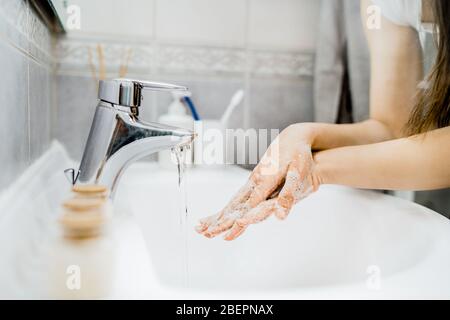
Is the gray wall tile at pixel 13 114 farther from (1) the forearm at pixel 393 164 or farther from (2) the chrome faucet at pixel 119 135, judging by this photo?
(1) the forearm at pixel 393 164

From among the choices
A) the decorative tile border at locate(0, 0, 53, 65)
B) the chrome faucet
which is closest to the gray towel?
the chrome faucet

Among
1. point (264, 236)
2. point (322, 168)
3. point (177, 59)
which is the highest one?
point (177, 59)

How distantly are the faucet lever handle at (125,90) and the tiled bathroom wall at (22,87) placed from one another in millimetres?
112

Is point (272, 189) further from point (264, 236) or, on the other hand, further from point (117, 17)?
point (117, 17)

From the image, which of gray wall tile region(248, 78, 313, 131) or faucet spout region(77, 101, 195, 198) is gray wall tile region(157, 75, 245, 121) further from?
faucet spout region(77, 101, 195, 198)

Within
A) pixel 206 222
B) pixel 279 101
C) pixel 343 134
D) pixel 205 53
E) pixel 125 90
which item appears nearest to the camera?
pixel 125 90

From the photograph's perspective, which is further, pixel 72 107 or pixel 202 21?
pixel 202 21

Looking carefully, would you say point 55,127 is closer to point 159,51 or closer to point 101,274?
point 159,51

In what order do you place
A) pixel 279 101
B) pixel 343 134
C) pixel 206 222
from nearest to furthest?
pixel 206 222 < pixel 343 134 < pixel 279 101

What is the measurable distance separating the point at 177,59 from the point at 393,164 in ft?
1.67

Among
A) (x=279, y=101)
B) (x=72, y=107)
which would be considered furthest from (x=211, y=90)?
(x=72, y=107)

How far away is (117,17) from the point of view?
30.7 inches

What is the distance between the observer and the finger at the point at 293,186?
0.55 meters

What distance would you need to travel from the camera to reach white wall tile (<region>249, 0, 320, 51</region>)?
820mm
